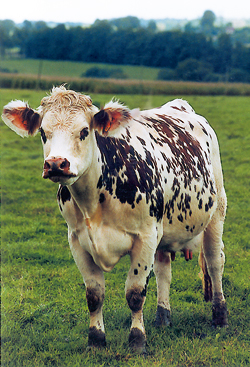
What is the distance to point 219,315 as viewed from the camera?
5.25 meters

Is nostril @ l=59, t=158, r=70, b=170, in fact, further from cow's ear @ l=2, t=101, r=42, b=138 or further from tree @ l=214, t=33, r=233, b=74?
tree @ l=214, t=33, r=233, b=74

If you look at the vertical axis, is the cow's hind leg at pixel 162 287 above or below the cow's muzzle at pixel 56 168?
below

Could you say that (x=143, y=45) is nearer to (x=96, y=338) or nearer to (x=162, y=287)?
(x=162, y=287)

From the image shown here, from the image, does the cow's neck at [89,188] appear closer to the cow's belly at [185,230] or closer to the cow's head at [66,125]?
the cow's head at [66,125]

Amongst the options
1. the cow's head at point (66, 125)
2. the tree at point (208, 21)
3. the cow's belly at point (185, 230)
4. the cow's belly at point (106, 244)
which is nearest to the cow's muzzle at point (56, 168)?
the cow's head at point (66, 125)

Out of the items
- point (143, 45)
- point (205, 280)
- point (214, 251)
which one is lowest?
point (205, 280)

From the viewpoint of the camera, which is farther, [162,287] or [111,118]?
[162,287]

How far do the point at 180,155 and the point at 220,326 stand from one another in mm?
2012

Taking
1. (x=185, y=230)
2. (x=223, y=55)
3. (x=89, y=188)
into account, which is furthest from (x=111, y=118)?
(x=223, y=55)

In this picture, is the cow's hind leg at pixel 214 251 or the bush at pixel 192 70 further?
the bush at pixel 192 70

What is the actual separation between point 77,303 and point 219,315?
1.76m

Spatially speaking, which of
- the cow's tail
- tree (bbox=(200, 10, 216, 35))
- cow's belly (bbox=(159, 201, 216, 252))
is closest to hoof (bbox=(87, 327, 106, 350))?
cow's belly (bbox=(159, 201, 216, 252))

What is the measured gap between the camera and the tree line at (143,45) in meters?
7.88

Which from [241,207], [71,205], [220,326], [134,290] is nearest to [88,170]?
[71,205]
